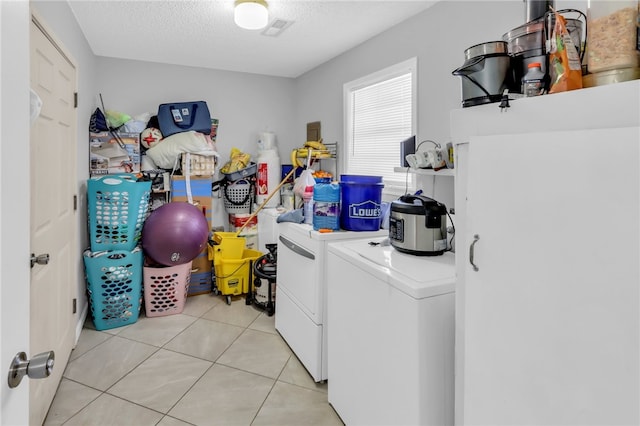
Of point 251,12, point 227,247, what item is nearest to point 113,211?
point 227,247

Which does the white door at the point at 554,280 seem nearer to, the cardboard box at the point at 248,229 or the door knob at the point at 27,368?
the door knob at the point at 27,368

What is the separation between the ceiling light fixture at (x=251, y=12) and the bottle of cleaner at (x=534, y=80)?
1.95 meters

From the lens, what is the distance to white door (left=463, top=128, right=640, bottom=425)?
0.72 meters

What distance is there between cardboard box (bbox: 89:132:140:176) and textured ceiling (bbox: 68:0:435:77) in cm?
86

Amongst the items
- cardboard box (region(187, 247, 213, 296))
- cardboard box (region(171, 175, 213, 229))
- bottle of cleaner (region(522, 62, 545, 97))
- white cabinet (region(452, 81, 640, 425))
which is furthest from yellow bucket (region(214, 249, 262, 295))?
bottle of cleaner (region(522, 62, 545, 97))

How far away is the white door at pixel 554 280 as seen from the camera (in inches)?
28.3

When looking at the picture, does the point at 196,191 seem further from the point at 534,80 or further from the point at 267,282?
the point at 534,80

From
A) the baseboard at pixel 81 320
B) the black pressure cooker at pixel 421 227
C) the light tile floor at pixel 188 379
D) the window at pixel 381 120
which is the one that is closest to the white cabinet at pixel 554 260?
the black pressure cooker at pixel 421 227

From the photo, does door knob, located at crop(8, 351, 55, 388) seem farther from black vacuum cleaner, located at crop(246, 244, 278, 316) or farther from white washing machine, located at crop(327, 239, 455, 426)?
black vacuum cleaner, located at crop(246, 244, 278, 316)

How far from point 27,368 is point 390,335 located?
1166mm

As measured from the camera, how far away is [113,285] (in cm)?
293

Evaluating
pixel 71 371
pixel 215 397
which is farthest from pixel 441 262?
pixel 71 371

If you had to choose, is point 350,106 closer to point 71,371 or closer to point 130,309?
point 130,309

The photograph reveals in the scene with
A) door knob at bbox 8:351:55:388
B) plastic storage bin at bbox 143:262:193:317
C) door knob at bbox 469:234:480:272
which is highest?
door knob at bbox 469:234:480:272
